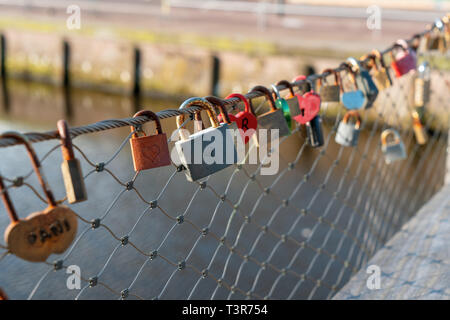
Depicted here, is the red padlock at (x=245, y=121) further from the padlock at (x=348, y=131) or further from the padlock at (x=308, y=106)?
the padlock at (x=348, y=131)

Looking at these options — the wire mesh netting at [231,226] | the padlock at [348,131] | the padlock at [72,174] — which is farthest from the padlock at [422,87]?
the padlock at [72,174]

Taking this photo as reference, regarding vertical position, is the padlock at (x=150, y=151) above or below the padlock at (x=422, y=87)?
below

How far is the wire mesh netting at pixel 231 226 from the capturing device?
13.1ft

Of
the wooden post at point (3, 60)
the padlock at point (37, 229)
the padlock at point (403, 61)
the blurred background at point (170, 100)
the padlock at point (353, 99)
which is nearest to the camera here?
the padlock at point (37, 229)

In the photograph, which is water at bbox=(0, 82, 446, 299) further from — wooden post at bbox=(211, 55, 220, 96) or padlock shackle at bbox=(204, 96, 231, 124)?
wooden post at bbox=(211, 55, 220, 96)

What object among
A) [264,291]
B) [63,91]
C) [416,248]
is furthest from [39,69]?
[416,248]

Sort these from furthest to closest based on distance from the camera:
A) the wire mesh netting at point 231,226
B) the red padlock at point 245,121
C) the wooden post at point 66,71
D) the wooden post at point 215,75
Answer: the wooden post at point 66,71 → the wooden post at point 215,75 → the wire mesh netting at point 231,226 → the red padlock at point 245,121

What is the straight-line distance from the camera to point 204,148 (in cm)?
149

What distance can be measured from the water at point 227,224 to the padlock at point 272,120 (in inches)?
32.3

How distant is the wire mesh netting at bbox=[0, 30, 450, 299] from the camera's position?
399cm

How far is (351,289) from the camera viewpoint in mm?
2191

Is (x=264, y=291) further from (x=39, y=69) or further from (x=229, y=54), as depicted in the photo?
(x=39, y=69)

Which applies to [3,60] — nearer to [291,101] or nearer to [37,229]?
[291,101]
